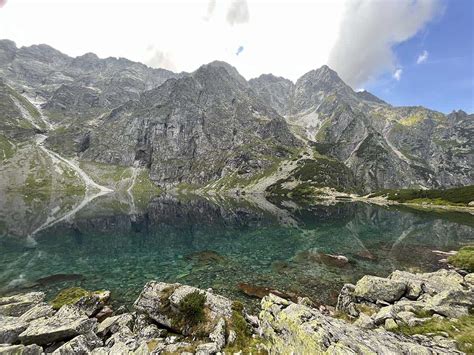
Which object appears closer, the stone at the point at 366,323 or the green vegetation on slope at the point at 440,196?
the stone at the point at 366,323

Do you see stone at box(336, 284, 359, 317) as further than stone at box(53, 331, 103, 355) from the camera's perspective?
Yes

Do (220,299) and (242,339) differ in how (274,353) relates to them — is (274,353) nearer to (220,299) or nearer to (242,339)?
(242,339)

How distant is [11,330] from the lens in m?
19.4

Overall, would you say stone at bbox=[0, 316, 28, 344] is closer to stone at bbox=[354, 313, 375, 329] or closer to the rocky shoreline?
the rocky shoreline

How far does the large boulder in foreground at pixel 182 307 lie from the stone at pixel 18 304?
11987mm

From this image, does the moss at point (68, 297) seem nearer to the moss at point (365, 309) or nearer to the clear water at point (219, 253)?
the clear water at point (219, 253)

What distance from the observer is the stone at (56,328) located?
18894mm

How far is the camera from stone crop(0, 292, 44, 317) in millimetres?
25987

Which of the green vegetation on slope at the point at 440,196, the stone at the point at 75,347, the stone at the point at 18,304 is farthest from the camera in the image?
the green vegetation on slope at the point at 440,196

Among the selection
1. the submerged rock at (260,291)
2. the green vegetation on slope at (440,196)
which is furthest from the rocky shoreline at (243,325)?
the green vegetation on slope at (440,196)

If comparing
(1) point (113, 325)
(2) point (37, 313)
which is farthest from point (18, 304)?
(1) point (113, 325)

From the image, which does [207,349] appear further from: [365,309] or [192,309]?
[365,309]

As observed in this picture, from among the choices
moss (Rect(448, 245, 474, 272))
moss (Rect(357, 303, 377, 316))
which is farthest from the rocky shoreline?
moss (Rect(448, 245, 474, 272))

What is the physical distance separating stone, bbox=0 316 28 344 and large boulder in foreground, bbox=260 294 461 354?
1775 cm
